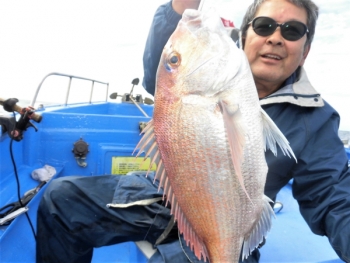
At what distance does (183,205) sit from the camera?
4.14 ft

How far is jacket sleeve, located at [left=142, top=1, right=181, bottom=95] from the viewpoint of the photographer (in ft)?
5.42

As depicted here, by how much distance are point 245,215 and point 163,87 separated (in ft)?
2.21

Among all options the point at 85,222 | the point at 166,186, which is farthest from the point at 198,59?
the point at 85,222

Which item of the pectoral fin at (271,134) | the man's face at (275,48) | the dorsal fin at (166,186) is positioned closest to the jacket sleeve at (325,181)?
the man's face at (275,48)

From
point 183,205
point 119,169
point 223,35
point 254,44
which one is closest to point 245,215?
point 183,205

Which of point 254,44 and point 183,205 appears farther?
point 254,44

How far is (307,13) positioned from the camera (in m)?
1.70

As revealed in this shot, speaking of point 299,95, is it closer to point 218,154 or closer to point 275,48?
point 275,48

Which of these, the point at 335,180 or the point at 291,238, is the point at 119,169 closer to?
the point at 291,238

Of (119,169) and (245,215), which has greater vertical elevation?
(245,215)

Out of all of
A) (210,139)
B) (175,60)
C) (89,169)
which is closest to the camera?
(210,139)

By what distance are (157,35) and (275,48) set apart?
690 mm

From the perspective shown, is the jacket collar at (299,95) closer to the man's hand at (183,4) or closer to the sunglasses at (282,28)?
the sunglasses at (282,28)

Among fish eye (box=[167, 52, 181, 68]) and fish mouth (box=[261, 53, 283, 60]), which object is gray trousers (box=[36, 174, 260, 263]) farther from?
fish mouth (box=[261, 53, 283, 60])
